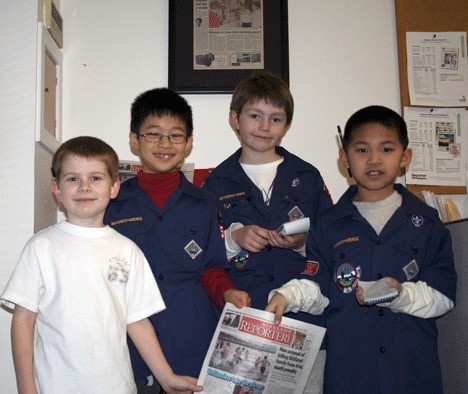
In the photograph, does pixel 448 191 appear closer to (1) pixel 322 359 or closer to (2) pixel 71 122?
(1) pixel 322 359

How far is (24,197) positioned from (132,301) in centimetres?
76

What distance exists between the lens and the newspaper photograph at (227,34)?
2.87 meters

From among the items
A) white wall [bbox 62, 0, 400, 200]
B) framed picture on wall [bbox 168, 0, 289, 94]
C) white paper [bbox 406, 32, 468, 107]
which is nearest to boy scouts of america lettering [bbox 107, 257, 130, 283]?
white wall [bbox 62, 0, 400, 200]

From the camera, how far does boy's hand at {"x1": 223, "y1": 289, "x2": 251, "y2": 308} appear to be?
182 centimetres

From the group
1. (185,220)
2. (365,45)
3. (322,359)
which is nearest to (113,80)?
(185,220)

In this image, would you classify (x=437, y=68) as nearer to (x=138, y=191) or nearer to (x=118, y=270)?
(x=138, y=191)

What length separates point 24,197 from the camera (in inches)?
85.6

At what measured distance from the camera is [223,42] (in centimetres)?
288

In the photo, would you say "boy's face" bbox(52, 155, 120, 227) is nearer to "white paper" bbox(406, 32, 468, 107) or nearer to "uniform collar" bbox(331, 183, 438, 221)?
"uniform collar" bbox(331, 183, 438, 221)

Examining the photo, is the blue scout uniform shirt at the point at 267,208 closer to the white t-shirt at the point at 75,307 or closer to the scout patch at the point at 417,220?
the scout patch at the point at 417,220

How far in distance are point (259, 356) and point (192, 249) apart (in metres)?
0.48

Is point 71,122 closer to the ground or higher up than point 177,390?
higher up

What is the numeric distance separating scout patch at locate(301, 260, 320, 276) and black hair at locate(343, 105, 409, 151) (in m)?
0.50

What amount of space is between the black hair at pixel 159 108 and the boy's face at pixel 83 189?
1.51 ft
